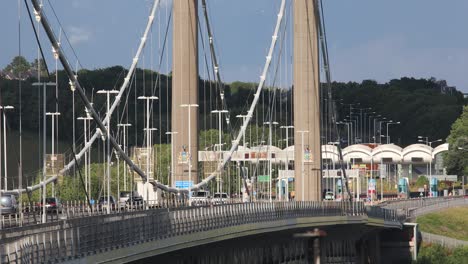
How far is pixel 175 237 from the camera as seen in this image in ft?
185

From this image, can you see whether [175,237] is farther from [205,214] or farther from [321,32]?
[321,32]

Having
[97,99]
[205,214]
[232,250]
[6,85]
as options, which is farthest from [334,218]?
[97,99]

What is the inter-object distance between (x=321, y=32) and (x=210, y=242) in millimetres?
57844

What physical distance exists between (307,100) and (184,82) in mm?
21147

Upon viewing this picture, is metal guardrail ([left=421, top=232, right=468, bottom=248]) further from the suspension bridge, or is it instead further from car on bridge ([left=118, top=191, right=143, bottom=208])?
car on bridge ([left=118, top=191, right=143, bottom=208])

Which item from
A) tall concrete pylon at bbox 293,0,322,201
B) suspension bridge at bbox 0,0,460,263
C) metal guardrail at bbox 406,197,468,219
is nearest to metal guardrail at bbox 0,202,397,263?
suspension bridge at bbox 0,0,460,263

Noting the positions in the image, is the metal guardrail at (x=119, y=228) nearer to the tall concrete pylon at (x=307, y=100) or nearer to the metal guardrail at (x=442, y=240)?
the tall concrete pylon at (x=307, y=100)

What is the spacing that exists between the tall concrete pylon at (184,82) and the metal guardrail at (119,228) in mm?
9409

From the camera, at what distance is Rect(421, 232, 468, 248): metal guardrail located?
11414 centimetres

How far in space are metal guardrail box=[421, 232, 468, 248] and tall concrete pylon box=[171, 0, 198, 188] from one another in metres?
26.5

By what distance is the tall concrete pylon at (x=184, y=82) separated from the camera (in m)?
95.4

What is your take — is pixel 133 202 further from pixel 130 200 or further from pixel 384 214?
pixel 384 214

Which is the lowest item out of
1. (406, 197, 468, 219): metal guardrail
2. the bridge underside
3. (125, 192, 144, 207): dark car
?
the bridge underside

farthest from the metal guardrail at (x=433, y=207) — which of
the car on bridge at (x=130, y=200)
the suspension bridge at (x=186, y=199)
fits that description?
the car on bridge at (x=130, y=200)
